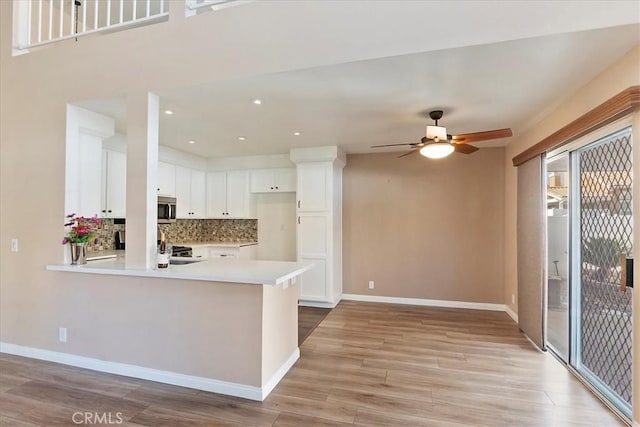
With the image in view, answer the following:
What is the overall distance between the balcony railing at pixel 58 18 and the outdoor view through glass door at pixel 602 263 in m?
4.03

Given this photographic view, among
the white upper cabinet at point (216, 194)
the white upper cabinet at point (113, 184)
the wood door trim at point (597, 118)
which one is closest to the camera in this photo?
the wood door trim at point (597, 118)

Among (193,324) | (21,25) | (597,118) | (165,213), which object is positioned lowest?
(193,324)

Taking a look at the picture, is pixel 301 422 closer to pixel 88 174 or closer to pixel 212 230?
pixel 88 174

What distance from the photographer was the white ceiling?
2117 mm

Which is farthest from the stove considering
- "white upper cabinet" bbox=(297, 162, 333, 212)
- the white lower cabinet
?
"white upper cabinet" bbox=(297, 162, 333, 212)

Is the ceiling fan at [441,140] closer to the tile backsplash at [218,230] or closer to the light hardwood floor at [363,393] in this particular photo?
the light hardwood floor at [363,393]

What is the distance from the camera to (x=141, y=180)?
2.73 meters

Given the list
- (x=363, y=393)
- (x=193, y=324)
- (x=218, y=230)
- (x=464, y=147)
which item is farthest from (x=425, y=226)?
(x=218, y=230)

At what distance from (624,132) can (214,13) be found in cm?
318

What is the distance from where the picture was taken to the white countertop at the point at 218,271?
7.77ft

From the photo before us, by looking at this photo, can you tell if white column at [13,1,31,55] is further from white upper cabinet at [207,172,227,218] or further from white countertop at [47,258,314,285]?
white upper cabinet at [207,172,227,218]

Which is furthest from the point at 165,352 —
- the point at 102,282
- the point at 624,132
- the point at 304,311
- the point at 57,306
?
the point at 624,132

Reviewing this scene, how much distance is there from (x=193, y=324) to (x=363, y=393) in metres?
1.47

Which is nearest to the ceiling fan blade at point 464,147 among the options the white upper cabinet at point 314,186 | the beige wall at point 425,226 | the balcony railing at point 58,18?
the beige wall at point 425,226
